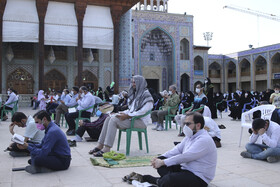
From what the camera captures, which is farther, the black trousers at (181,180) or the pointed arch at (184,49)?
the pointed arch at (184,49)

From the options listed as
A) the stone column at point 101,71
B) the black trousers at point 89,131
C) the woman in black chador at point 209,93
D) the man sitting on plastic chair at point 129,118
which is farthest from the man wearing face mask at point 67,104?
the stone column at point 101,71

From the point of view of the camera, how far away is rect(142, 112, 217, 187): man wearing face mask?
241 centimetres

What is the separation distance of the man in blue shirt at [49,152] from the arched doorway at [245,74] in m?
29.4

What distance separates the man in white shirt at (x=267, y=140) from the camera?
3.72 m

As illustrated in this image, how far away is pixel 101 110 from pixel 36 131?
155cm

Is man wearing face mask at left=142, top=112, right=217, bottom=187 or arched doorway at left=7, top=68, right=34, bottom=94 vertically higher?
arched doorway at left=7, top=68, right=34, bottom=94

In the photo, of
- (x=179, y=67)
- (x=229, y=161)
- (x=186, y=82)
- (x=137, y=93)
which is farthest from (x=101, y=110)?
(x=186, y=82)

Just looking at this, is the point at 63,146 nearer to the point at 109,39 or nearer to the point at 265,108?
the point at 265,108

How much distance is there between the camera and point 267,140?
3.73 m

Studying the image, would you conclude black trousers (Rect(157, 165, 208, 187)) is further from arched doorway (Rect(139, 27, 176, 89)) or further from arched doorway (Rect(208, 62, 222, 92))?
arched doorway (Rect(208, 62, 222, 92))

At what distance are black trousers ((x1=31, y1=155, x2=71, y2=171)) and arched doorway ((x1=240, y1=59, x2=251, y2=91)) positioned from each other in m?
29.4

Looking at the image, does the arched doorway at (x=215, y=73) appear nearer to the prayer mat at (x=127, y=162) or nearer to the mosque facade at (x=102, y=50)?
the mosque facade at (x=102, y=50)

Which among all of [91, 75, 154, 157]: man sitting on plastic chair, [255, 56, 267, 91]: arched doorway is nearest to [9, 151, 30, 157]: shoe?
[91, 75, 154, 157]: man sitting on plastic chair

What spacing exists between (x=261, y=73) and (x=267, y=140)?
27.7 m
